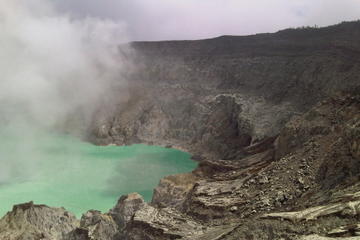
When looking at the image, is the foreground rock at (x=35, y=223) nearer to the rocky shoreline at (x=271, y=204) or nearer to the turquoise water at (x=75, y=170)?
the rocky shoreline at (x=271, y=204)

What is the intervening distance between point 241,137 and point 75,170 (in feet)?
50.5

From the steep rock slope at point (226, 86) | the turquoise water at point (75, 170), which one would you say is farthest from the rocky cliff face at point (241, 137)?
the turquoise water at point (75, 170)

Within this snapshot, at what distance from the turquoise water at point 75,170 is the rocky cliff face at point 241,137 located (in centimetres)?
368

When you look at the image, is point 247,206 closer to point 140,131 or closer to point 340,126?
point 340,126

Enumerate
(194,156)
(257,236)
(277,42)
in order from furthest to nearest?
(277,42)
(194,156)
(257,236)

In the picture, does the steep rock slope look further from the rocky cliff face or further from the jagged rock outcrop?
the jagged rock outcrop

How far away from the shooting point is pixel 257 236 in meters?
10.5

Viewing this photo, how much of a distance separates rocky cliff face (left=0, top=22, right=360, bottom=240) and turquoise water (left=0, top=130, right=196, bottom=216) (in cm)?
368

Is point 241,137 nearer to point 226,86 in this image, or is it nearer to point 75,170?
point 226,86

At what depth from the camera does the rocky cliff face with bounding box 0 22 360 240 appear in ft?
40.0

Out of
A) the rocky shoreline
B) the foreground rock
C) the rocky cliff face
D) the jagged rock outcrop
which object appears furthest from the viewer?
the foreground rock

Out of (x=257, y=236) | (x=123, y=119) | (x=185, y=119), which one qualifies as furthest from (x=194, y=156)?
(x=257, y=236)

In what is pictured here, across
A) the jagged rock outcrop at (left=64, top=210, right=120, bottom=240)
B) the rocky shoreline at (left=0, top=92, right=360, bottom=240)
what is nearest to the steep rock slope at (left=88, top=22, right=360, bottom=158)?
the rocky shoreline at (left=0, top=92, right=360, bottom=240)

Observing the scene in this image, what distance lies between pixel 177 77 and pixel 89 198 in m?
29.9
